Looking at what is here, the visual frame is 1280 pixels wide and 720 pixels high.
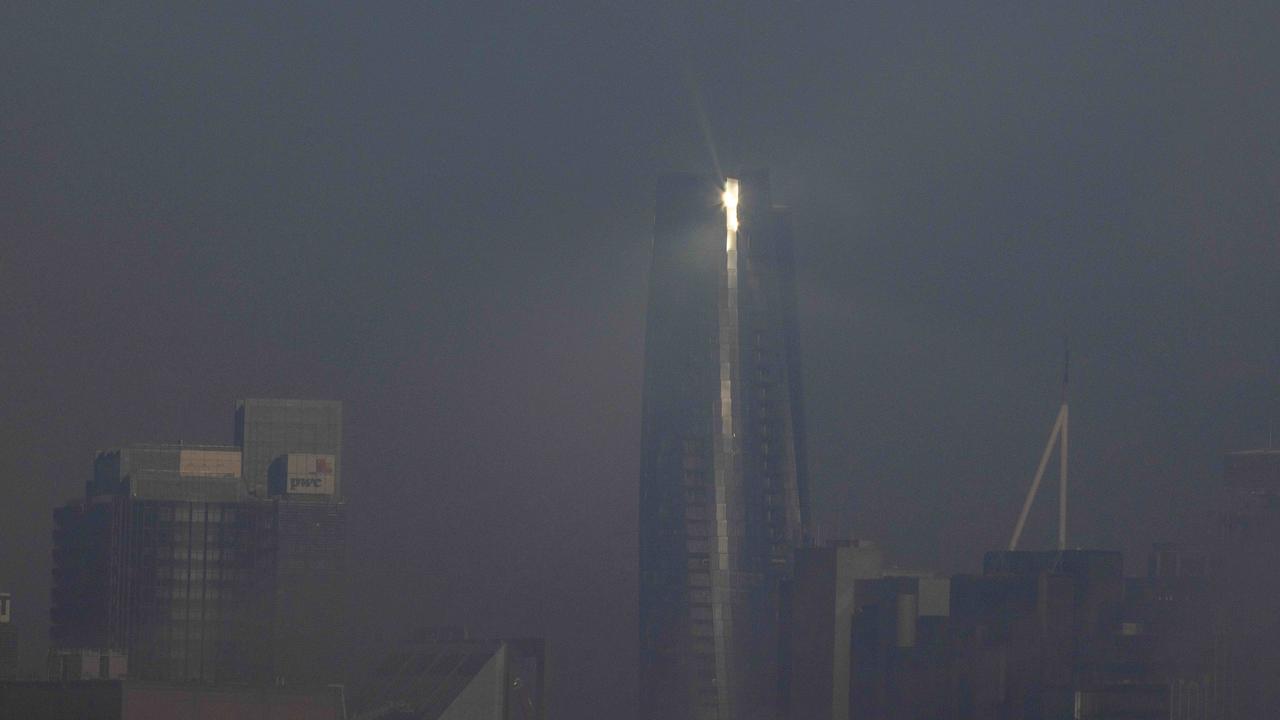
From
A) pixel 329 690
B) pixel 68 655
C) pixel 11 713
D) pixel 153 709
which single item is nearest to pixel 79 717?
pixel 11 713

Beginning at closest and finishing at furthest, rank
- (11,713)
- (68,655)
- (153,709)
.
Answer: (11,713), (153,709), (68,655)

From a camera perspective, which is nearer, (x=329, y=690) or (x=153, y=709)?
(x=153, y=709)

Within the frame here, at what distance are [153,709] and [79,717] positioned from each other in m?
17.6

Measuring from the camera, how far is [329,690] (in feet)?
589

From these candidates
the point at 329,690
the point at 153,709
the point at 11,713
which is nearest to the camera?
the point at 11,713

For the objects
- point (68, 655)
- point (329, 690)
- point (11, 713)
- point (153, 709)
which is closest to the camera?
point (11, 713)

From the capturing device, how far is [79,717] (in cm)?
14462

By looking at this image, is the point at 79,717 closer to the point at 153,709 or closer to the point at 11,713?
the point at 11,713

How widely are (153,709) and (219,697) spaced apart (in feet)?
23.6

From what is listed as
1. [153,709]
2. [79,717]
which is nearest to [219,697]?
[153,709]

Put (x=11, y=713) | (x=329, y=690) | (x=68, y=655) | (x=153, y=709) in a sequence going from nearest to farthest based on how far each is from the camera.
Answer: (x=11, y=713)
(x=153, y=709)
(x=329, y=690)
(x=68, y=655)

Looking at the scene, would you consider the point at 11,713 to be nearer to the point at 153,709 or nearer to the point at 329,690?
the point at 153,709

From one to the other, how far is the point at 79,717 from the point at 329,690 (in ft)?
119

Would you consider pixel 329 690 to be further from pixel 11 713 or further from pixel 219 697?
pixel 11 713
